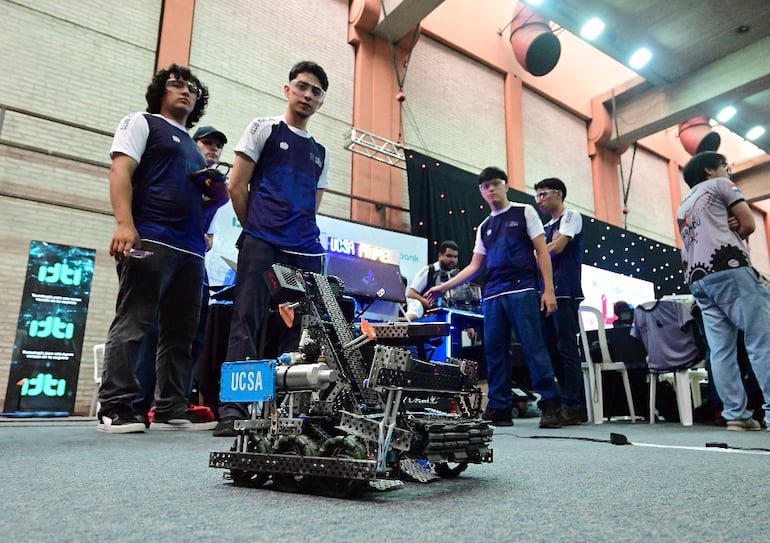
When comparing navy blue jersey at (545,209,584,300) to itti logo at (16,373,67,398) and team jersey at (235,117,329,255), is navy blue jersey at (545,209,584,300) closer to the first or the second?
team jersey at (235,117,329,255)

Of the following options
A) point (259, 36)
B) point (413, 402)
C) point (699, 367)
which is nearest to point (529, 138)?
point (259, 36)

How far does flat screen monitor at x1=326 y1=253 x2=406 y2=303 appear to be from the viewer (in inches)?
181

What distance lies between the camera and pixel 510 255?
3027 mm

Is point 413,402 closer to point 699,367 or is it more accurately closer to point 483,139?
point 699,367

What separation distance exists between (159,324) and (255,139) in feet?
2.96

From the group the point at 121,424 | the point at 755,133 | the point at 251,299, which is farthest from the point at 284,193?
the point at 755,133

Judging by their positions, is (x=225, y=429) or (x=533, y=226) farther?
(x=533, y=226)

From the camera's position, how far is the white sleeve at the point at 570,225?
341 cm

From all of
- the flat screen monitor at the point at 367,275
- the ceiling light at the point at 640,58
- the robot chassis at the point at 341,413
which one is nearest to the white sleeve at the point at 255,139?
the robot chassis at the point at 341,413

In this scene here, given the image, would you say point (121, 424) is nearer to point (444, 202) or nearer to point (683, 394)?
point (683, 394)

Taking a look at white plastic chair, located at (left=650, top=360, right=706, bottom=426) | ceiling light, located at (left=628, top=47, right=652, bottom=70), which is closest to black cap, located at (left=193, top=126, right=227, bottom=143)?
white plastic chair, located at (left=650, top=360, right=706, bottom=426)

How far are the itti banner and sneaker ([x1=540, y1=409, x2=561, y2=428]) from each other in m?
4.26

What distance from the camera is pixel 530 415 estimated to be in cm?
503

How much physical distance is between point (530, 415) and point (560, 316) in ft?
6.58
